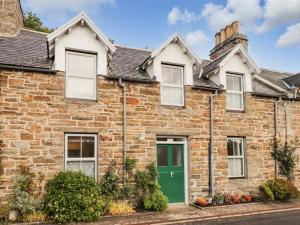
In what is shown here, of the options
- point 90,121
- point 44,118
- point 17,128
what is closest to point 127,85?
point 90,121

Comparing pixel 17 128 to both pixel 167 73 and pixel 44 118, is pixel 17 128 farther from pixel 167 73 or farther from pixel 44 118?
pixel 167 73

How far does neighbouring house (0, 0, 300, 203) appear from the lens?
10.5m

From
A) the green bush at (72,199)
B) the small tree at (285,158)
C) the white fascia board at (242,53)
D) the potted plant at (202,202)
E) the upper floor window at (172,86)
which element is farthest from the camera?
the small tree at (285,158)

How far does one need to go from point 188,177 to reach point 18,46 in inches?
326

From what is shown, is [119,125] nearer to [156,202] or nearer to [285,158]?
[156,202]

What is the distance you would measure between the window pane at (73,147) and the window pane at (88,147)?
0.70ft

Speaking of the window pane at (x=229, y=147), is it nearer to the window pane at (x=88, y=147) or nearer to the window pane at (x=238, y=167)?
the window pane at (x=238, y=167)

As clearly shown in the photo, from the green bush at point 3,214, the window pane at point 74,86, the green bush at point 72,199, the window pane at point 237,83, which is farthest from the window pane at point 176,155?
the green bush at point 3,214

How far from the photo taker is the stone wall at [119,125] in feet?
33.9

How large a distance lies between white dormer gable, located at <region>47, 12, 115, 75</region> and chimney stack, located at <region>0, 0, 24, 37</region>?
113 inches

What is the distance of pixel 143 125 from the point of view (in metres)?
12.1

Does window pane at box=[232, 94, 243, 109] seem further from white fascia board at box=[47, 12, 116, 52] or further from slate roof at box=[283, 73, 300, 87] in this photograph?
white fascia board at box=[47, 12, 116, 52]

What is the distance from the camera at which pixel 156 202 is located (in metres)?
11.2

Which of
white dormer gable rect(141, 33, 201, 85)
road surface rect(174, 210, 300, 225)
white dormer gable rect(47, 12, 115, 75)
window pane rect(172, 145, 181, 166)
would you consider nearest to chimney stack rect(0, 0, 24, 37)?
white dormer gable rect(47, 12, 115, 75)
